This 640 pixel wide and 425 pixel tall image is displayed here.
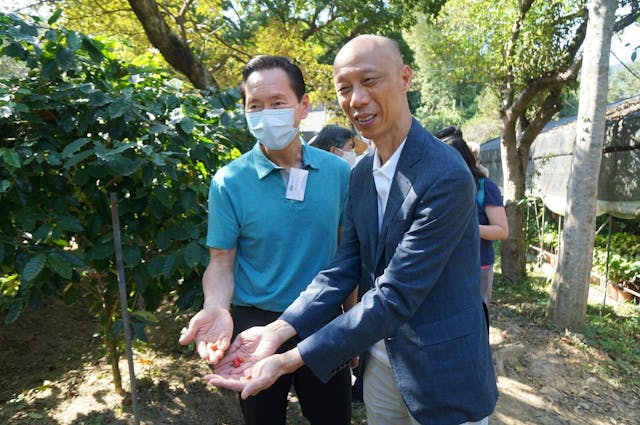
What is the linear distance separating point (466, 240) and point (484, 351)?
0.34 metres

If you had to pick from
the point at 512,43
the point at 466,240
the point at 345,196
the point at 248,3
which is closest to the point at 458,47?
the point at 512,43

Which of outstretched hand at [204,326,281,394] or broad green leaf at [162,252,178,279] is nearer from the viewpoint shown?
outstretched hand at [204,326,281,394]

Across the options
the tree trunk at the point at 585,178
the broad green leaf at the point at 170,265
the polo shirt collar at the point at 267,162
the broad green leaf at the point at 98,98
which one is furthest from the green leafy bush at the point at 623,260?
the broad green leaf at the point at 98,98

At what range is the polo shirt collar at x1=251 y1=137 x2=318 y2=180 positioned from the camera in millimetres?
1717

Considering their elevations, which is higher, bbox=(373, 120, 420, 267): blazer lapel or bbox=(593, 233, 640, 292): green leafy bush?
bbox=(373, 120, 420, 267): blazer lapel

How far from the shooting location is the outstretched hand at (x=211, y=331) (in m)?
1.54

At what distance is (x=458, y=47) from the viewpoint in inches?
270

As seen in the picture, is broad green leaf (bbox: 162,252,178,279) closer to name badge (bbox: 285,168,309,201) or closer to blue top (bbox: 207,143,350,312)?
blue top (bbox: 207,143,350,312)

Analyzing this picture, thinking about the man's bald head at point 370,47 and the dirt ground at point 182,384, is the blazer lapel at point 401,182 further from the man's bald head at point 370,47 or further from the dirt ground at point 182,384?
the dirt ground at point 182,384

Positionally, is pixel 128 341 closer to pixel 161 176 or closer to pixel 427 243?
pixel 161 176

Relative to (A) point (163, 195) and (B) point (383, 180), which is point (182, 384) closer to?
(A) point (163, 195)

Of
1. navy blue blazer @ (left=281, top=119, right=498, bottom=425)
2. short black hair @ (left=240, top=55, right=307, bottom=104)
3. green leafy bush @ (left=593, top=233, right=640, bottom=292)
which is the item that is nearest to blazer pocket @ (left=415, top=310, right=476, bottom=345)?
navy blue blazer @ (left=281, top=119, right=498, bottom=425)

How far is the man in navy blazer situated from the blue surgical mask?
0.42 m

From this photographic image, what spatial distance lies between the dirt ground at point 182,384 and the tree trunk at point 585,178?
1.10 ft
